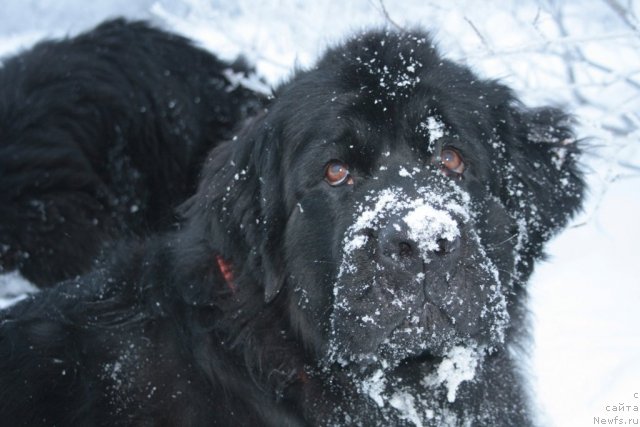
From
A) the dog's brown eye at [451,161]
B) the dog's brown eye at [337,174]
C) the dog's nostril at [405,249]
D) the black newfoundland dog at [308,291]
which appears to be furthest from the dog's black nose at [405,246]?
the dog's brown eye at [451,161]

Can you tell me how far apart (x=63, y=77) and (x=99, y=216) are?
1.18 m

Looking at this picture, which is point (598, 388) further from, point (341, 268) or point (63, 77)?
point (63, 77)

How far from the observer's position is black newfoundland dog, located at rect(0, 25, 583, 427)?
3.22 meters

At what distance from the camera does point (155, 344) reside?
11.2 feet

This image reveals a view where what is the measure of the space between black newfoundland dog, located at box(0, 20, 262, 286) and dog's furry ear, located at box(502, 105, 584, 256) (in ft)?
7.86

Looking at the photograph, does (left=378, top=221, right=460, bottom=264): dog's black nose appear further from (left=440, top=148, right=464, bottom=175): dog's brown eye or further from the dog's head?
(left=440, top=148, right=464, bottom=175): dog's brown eye

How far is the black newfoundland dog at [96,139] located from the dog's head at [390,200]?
2112 millimetres

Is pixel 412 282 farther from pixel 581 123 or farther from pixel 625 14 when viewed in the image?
pixel 625 14

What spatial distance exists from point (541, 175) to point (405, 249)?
1.34 metres

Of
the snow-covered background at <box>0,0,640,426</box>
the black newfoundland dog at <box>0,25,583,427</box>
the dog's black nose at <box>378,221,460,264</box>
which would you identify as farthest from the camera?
the snow-covered background at <box>0,0,640,426</box>

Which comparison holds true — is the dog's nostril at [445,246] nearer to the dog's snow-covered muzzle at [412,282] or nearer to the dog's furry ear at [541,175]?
the dog's snow-covered muzzle at [412,282]

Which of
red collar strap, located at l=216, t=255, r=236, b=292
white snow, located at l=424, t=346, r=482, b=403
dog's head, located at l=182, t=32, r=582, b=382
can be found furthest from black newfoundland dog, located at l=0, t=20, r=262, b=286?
white snow, located at l=424, t=346, r=482, b=403

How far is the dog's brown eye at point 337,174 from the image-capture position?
326 cm

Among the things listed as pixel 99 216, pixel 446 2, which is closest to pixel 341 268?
pixel 99 216
